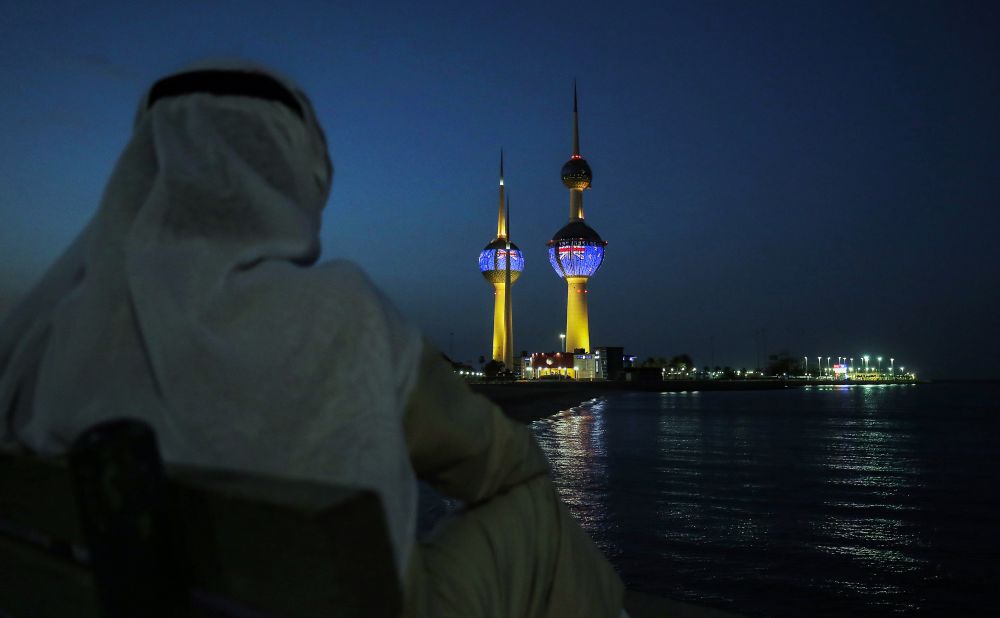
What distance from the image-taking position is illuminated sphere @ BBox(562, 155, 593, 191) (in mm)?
103812

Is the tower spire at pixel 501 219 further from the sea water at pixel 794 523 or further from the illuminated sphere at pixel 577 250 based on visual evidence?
the sea water at pixel 794 523

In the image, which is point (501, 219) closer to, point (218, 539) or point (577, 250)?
point (577, 250)

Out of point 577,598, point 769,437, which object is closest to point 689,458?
point 769,437

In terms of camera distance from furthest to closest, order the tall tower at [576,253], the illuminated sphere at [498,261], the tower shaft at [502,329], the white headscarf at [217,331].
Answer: the illuminated sphere at [498,261] → the tall tower at [576,253] → the tower shaft at [502,329] → the white headscarf at [217,331]

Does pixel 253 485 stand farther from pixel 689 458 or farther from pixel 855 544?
pixel 689 458

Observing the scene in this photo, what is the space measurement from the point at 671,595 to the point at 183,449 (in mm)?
4502

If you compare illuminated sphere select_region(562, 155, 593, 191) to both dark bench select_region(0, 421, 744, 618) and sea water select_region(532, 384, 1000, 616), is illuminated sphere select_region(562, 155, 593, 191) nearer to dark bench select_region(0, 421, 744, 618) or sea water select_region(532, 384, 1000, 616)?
sea water select_region(532, 384, 1000, 616)

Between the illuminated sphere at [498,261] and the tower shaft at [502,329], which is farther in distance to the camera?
the illuminated sphere at [498,261]

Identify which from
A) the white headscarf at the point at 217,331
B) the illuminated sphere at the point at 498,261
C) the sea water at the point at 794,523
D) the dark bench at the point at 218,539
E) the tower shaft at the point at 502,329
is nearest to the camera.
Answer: the dark bench at the point at 218,539

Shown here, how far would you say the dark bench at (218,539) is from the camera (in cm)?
62

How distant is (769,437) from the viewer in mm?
19859

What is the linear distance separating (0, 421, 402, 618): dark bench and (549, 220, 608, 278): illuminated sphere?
99186 millimetres

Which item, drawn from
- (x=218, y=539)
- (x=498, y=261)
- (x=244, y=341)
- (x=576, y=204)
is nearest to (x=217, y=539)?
(x=218, y=539)

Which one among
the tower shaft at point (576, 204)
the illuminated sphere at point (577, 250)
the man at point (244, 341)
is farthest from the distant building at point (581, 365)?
the man at point (244, 341)
